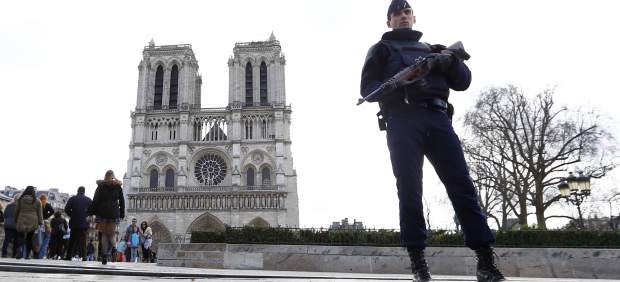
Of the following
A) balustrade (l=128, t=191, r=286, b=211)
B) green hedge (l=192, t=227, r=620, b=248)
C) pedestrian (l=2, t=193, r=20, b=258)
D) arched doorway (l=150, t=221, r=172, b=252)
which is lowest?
green hedge (l=192, t=227, r=620, b=248)

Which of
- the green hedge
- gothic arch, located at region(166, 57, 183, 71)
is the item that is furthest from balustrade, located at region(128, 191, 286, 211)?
the green hedge

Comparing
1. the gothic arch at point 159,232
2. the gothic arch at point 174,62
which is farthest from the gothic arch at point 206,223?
the gothic arch at point 174,62

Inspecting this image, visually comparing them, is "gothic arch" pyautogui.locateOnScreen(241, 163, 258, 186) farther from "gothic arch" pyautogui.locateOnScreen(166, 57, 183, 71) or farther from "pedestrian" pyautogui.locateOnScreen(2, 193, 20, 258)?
"pedestrian" pyautogui.locateOnScreen(2, 193, 20, 258)

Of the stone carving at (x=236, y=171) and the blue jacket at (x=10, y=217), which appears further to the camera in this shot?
the stone carving at (x=236, y=171)

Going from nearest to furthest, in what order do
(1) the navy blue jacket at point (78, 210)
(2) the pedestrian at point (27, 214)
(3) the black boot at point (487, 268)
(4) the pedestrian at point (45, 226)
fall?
(3) the black boot at point (487, 268), (2) the pedestrian at point (27, 214), (1) the navy blue jacket at point (78, 210), (4) the pedestrian at point (45, 226)

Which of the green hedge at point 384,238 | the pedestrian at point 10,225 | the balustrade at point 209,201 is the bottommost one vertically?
the green hedge at point 384,238

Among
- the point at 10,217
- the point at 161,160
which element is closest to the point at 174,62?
the point at 161,160

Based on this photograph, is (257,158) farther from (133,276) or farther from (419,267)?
(419,267)

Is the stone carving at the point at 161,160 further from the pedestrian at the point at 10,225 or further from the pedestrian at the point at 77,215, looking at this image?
the pedestrian at the point at 77,215

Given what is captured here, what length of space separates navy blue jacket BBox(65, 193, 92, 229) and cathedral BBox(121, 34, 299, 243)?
32727mm

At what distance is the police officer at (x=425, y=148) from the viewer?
310 cm

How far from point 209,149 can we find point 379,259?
37.2 metres

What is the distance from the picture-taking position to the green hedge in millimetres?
11273

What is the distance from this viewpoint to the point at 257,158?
151 ft
